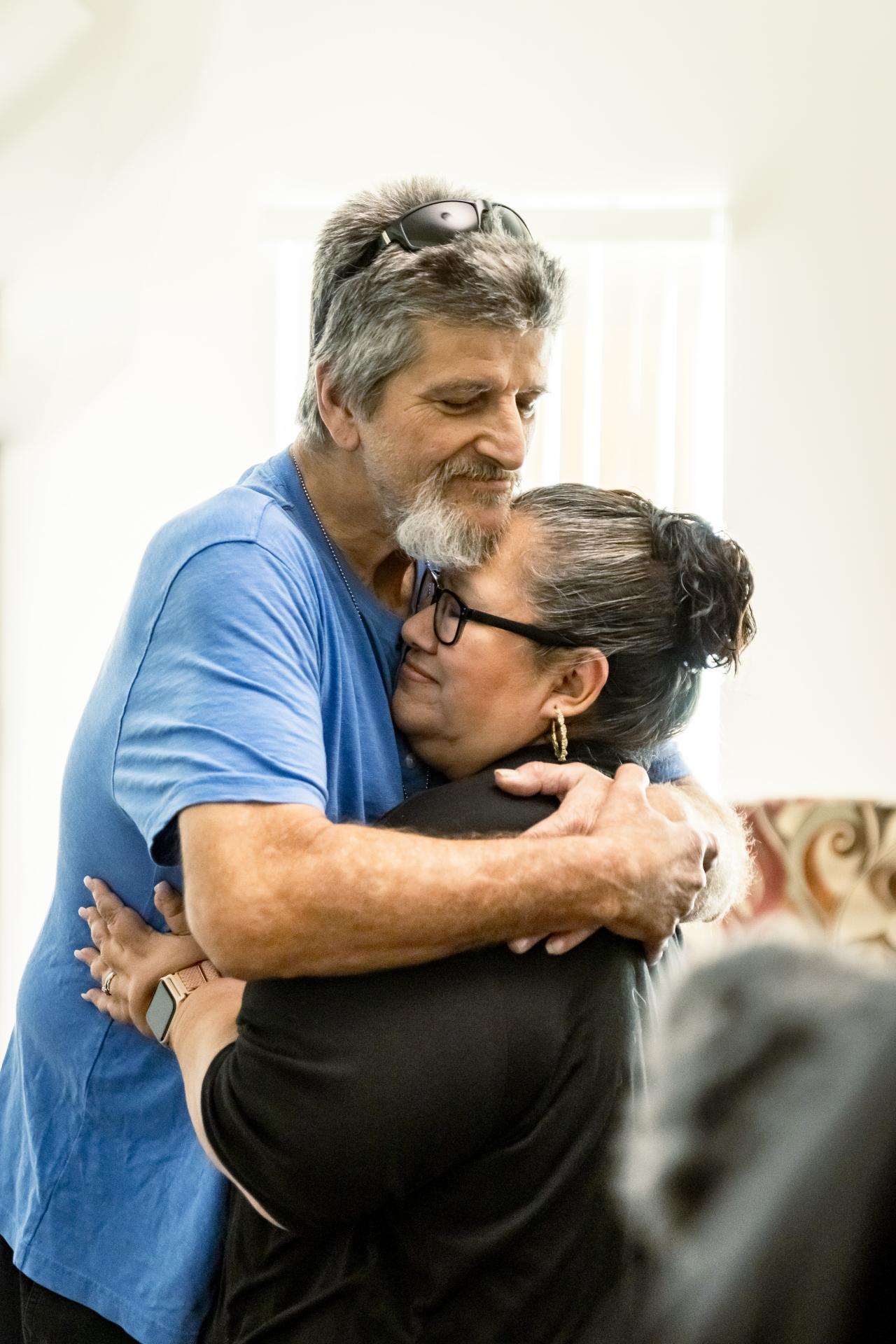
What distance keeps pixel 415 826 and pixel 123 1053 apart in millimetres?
433

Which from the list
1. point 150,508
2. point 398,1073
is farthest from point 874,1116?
point 150,508

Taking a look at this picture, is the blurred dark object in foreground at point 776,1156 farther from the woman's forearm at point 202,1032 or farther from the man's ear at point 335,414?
the man's ear at point 335,414

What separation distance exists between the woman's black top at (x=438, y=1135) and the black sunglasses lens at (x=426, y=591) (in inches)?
21.2

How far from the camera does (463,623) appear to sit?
141 centimetres

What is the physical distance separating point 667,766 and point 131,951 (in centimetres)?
62

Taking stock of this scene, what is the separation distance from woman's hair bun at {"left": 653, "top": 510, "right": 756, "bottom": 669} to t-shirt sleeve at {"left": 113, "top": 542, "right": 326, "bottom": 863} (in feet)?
1.25

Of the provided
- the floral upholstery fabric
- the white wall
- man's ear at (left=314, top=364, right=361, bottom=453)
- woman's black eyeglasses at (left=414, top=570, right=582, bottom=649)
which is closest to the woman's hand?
woman's black eyeglasses at (left=414, top=570, right=582, bottom=649)

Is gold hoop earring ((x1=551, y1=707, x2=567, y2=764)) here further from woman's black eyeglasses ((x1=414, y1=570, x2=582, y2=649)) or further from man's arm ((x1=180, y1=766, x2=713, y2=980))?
man's arm ((x1=180, y1=766, x2=713, y2=980))

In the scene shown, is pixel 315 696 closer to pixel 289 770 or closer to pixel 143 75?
pixel 289 770

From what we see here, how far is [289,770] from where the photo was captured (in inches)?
43.6

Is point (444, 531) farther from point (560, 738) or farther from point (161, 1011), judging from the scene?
point (161, 1011)

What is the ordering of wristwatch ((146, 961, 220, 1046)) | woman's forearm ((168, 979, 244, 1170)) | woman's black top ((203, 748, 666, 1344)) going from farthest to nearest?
wristwatch ((146, 961, 220, 1046)) → woman's forearm ((168, 979, 244, 1170)) → woman's black top ((203, 748, 666, 1344))

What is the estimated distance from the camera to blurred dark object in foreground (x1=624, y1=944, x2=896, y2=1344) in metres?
0.35

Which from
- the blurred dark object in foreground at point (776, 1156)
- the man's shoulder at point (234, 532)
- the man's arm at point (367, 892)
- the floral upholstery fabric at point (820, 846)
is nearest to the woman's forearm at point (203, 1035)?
the man's arm at point (367, 892)
